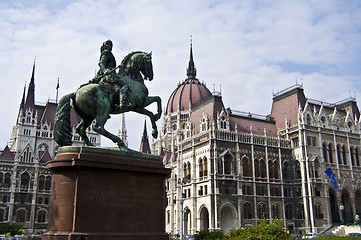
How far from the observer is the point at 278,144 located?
63.3m

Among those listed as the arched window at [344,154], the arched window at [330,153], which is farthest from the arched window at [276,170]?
the arched window at [344,154]

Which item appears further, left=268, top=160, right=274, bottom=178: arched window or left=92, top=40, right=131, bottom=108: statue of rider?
left=268, top=160, right=274, bottom=178: arched window

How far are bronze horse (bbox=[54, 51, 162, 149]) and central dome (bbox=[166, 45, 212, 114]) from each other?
72.2 meters

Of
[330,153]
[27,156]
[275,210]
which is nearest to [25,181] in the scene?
[27,156]

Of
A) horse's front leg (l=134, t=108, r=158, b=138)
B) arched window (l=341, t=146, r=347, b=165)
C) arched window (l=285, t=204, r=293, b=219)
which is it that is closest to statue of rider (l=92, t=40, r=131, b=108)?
horse's front leg (l=134, t=108, r=158, b=138)

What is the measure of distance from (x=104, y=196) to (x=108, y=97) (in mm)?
4040

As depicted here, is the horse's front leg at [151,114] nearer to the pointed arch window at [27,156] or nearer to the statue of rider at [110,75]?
the statue of rider at [110,75]

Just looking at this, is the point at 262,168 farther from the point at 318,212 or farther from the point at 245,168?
the point at 318,212

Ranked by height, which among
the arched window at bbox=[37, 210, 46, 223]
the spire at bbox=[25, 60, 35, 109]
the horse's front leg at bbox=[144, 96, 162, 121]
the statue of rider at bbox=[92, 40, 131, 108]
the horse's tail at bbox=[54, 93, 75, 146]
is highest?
the spire at bbox=[25, 60, 35, 109]

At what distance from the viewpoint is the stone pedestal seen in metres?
11.8

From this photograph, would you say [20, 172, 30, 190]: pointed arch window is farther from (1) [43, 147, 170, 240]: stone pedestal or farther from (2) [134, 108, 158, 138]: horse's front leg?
(1) [43, 147, 170, 240]: stone pedestal

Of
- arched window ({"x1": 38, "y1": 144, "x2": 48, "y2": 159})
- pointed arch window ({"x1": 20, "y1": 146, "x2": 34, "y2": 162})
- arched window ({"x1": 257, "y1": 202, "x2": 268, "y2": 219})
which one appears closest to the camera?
arched window ({"x1": 257, "y1": 202, "x2": 268, "y2": 219})

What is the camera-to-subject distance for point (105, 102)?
13.9 metres

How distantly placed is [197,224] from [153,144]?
1607 inches
